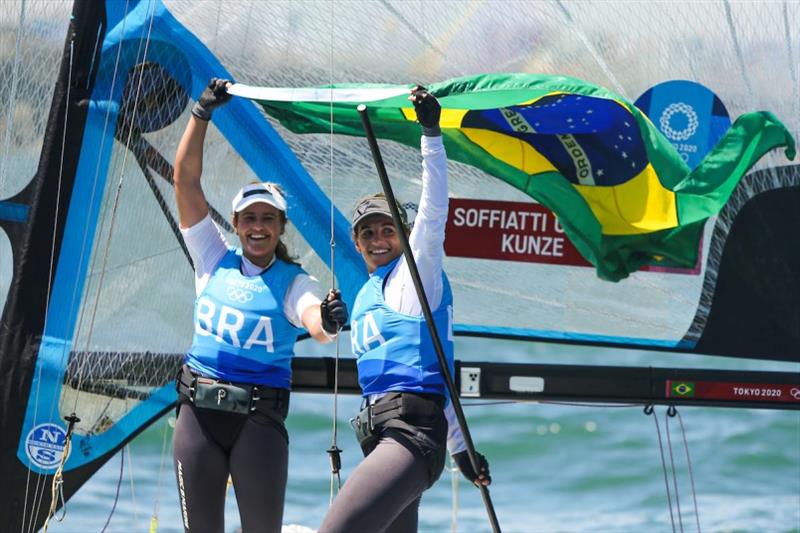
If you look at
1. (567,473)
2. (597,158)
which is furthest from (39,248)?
(567,473)

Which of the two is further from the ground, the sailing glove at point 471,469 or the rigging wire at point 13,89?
the rigging wire at point 13,89

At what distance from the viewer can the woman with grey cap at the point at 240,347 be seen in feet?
10.2

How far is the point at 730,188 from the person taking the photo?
3732 mm

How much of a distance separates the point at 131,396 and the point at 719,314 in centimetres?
170

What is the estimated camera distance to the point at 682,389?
12.4 ft

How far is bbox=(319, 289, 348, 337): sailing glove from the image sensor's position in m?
3.00

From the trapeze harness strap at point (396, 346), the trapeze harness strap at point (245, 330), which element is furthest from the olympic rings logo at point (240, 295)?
the trapeze harness strap at point (396, 346)

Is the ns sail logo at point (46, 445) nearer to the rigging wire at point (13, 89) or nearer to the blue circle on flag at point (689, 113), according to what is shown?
the rigging wire at point (13, 89)

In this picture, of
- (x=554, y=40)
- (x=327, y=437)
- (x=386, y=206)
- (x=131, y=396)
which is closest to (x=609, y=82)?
(x=554, y=40)

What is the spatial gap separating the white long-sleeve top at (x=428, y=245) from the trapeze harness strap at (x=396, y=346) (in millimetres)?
26

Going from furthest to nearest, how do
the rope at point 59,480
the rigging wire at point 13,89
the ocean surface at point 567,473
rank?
the ocean surface at point 567,473 < the rigging wire at point 13,89 < the rope at point 59,480

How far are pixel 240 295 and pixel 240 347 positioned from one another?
13cm

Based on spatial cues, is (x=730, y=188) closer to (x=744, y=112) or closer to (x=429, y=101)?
(x=744, y=112)

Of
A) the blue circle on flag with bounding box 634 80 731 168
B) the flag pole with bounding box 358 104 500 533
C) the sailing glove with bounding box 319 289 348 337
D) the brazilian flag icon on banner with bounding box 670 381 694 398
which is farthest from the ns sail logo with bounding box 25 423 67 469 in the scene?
the blue circle on flag with bounding box 634 80 731 168
